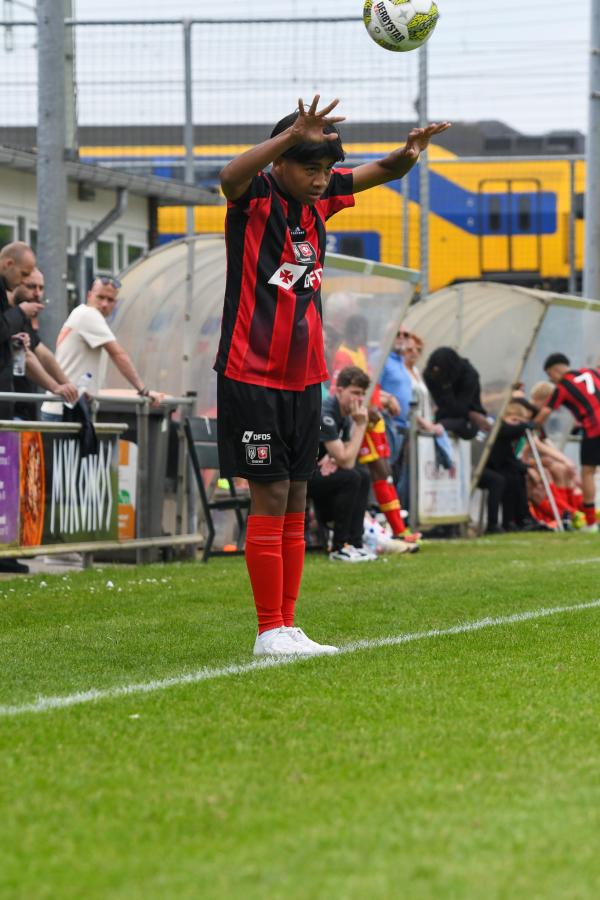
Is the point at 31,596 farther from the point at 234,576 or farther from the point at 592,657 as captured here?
the point at 592,657

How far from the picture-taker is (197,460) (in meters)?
12.5

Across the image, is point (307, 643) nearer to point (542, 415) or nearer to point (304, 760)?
point (304, 760)

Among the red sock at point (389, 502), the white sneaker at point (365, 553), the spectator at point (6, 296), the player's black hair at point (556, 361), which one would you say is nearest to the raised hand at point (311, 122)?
the spectator at point (6, 296)

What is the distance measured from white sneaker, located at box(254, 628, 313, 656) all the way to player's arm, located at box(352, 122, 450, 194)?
1.91 m

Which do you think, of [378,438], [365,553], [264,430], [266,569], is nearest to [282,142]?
[264,430]

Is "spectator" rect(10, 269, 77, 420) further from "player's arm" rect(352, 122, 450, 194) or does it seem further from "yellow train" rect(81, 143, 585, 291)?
"yellow train" rect(81, 143, 585, 291)

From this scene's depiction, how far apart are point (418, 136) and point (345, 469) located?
6.28 metres

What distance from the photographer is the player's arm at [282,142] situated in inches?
232

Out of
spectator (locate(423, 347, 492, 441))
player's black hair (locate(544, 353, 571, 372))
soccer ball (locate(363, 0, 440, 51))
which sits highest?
soccer ball (locate(363, 0, 440, 51))

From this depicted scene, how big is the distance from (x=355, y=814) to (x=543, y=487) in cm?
1557

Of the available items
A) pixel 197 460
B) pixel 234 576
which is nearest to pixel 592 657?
pixel 234 576

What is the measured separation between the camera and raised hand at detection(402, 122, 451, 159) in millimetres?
6598

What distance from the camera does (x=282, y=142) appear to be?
19.4 ft

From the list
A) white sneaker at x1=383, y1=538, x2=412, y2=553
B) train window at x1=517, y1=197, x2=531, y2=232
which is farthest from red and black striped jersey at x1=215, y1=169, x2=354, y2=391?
train window at x1=517, y1=197, x2=531, y2=232
